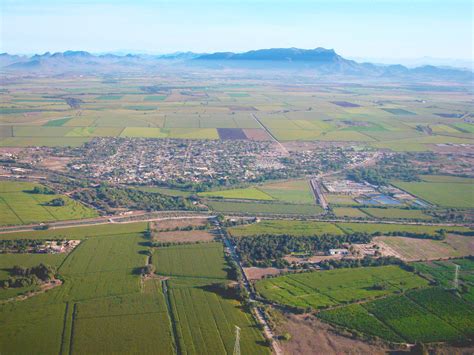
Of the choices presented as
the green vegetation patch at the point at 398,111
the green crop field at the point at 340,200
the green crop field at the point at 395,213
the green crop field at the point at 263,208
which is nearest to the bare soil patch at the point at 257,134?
the green crop field at the point at 340,200

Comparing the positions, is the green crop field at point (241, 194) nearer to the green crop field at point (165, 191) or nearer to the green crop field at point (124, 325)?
the green crop field at point (165, 191)

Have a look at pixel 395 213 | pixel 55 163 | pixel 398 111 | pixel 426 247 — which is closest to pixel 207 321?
pixel 426 247

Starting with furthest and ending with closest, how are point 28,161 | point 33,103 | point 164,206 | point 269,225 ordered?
1. point 33,103
2. point 28,161
3. point 164,206
4. point 269,225

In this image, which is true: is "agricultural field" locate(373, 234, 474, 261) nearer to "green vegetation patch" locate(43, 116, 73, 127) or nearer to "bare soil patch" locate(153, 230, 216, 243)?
"bare soil patch" locate(153, 230, 216, 243)

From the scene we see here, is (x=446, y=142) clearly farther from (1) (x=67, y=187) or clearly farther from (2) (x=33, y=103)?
(2) (x=33, y=103)

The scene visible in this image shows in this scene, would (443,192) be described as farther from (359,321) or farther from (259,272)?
(359,321)

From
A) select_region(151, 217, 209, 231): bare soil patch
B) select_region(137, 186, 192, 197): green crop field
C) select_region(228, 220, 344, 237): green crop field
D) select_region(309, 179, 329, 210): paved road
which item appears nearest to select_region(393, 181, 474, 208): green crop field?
select_region(309, 179, 329, 210): paved road

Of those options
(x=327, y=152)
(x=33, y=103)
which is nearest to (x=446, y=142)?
(x=327, y=152)

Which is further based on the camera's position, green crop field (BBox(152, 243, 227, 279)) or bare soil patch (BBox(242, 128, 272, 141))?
bare soil patch (BBox(242, 128, 272, 141))
